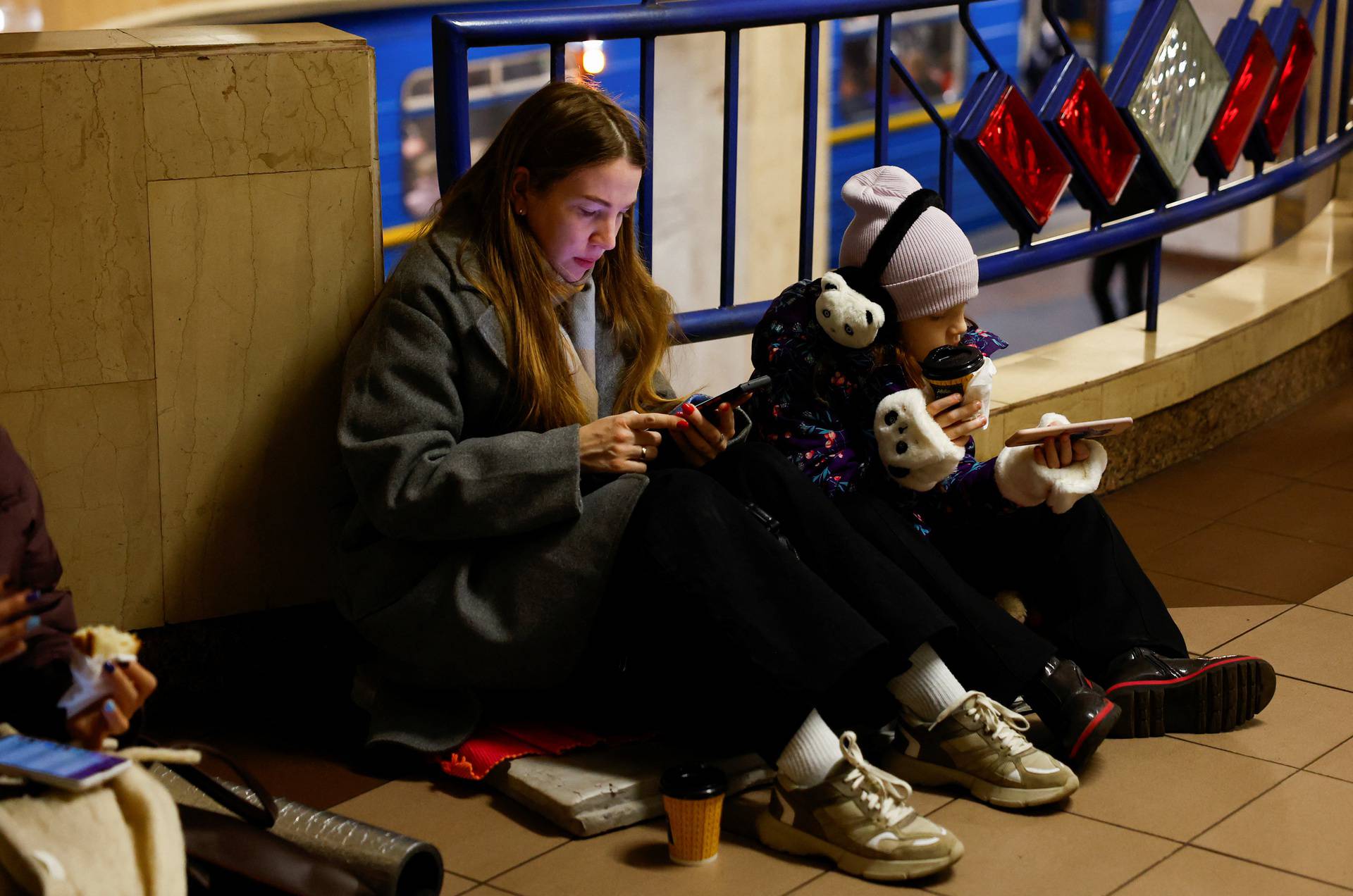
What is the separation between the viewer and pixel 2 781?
1.78m

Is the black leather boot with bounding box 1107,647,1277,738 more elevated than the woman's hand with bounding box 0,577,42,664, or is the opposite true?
the woman's hand with bounding box 0,577,42,664

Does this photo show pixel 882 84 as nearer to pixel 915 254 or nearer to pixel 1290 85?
pixel 915 254

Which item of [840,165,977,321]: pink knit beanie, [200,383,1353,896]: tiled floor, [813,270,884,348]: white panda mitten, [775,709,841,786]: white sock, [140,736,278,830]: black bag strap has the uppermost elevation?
[840,165,977,321]: pink knit beanie

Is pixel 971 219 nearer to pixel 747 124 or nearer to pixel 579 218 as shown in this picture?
pixel 747 124

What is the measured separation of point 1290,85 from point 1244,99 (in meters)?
0.33

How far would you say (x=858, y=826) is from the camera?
7.61ft

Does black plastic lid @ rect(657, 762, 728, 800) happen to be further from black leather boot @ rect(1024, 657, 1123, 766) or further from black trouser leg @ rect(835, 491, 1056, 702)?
black leather boot @ rect(1024, 657, 1123, 766)

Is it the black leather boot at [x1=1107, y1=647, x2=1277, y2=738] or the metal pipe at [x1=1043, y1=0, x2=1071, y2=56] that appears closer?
the black leather boot at [x1=1107, y1=647, x2=1277, y2=738]

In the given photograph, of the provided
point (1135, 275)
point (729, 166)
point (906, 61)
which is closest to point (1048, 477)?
point (729, 166)

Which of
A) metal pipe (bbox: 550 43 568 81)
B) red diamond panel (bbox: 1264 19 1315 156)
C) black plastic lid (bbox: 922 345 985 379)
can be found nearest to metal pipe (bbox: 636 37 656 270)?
metal pipe (bbox: 550 43 568 81)

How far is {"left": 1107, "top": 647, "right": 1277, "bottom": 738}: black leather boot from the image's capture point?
9.00ft

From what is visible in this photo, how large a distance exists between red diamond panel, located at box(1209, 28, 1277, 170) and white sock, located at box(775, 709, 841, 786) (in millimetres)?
2786

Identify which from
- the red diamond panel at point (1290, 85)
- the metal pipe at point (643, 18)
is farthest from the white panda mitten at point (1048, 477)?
the red diamond panel at point (1290, 85)

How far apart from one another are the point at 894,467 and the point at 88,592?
1.33m
